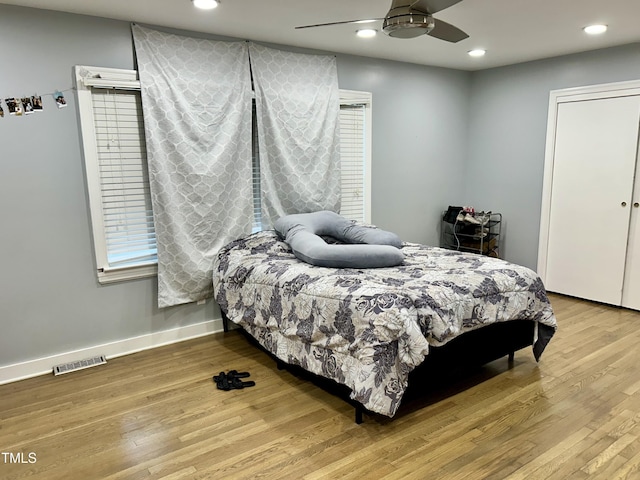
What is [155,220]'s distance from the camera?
3.38 metres

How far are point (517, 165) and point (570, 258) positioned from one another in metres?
1.14

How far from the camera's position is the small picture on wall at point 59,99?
296 centimetres

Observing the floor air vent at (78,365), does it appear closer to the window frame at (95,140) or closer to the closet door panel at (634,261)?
the window frame at (95,140)

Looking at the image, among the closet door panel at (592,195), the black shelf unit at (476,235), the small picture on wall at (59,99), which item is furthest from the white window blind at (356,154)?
the small picture on wall at (59,99)

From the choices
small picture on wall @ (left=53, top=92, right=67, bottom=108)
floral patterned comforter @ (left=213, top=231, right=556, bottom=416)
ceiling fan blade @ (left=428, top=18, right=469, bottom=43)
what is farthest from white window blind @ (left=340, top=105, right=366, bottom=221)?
small picture on wall @ (left=53, top=92, right=67, bottom=108)

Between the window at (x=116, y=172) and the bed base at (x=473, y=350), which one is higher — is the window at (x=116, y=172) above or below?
above

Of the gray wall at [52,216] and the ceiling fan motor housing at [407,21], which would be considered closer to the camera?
the ceiling fan motor housing at [407,21]

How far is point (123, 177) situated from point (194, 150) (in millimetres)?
A: 548

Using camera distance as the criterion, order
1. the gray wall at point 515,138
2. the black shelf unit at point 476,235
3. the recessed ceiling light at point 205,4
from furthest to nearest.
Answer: the black shelf unit at point 476,235, the gray wall at point 515,138, the recessed ceiling light at point 205,4

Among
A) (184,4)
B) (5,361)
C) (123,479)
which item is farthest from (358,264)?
Answer: (5,361)

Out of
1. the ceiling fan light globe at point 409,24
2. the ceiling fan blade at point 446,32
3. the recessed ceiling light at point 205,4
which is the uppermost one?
the recessed ceiling light at point 205,4

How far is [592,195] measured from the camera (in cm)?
445

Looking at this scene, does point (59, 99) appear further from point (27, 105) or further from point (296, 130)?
point (296, 130)

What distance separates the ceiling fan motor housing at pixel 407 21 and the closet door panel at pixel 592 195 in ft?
8.96
